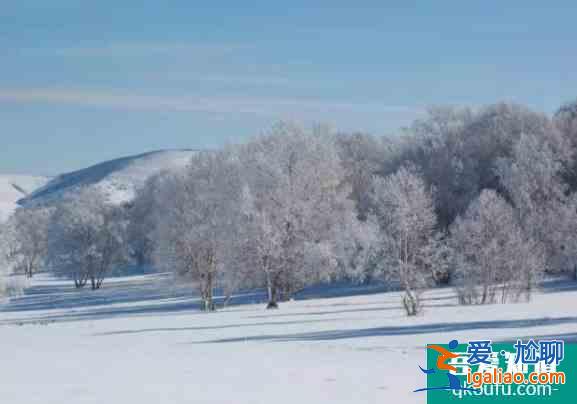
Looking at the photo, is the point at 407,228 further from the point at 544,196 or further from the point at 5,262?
the point at 5,262

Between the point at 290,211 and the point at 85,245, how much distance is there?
140 feet

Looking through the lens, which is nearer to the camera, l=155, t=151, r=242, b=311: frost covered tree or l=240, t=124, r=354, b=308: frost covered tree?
l=240, t=124, r=354, b=308: frost covered tree

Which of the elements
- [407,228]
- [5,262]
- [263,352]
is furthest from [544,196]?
[263,352]

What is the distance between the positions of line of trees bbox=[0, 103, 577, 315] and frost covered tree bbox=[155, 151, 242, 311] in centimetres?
8

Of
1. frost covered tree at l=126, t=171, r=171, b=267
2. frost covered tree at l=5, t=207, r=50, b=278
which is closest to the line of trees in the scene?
frost covered tree at l=126, t=171, r=171, b=267

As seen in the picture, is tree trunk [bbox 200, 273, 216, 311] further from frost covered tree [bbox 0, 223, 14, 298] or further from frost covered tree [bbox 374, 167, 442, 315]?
frost covered tree [bbox 0, 223, 14, 298]

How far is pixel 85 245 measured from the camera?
275ft

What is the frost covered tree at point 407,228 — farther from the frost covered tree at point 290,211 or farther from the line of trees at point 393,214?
the frost covered tree at point 290,211

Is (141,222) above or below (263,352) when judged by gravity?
above

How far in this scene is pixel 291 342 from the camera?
23672 mm

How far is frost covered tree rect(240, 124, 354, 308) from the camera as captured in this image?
45.2 metres

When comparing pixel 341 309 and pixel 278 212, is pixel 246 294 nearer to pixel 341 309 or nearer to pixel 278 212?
pixel 278 212

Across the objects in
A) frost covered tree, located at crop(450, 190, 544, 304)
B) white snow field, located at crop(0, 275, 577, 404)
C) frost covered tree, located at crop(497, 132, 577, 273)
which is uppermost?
frost covered tree, located at crop(497, 132, 577, 273)

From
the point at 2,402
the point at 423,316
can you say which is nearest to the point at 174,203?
the point at 423,316
